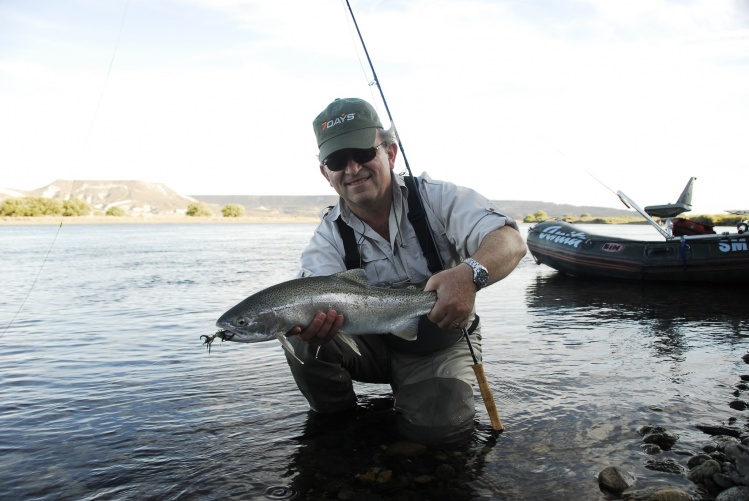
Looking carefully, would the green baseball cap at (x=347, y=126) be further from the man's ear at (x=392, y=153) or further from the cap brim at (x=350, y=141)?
the man's ear at (x=392, y=153)

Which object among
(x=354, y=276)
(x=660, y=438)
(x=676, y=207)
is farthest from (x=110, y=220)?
(x=660, y=438)

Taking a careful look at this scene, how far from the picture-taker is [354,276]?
377 centimetres

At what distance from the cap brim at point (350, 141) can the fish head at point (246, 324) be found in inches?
52.4

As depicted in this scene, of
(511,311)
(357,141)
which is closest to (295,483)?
(357,141)

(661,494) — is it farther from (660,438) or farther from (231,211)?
(231,211)

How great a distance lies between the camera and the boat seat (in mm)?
13398

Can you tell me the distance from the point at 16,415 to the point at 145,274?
1281 centimetres

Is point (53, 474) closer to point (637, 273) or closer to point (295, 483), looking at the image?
point (295, 483)

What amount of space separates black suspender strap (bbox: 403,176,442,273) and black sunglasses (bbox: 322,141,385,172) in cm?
44

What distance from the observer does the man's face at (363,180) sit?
13.7ft

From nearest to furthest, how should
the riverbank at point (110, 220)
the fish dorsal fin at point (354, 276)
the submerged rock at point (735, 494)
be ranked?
1. the submerged rock at point (735, 494)
2. the fish dorsal fin at point (354, 276)
3. the riverbank at point (110, 220)

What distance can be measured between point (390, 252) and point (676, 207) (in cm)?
1158

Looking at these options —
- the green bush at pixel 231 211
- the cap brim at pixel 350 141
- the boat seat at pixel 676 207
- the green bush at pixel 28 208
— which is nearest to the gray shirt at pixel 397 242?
the cap brim at pixel 350 141

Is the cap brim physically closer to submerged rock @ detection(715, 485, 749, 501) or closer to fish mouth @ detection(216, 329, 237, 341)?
fish mouth @ detection(216, 329, 237, 341)
